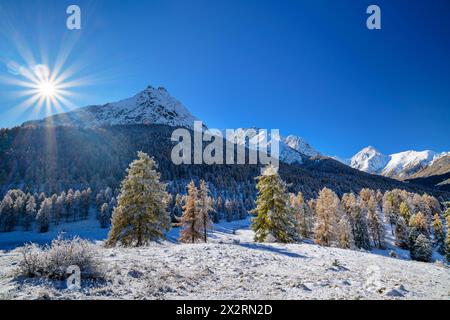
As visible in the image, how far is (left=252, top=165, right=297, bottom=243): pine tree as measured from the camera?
82.2ft

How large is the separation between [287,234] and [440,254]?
2484 inches

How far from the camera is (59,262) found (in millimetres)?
6676

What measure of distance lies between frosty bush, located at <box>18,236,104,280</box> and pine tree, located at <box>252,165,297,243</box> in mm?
19838

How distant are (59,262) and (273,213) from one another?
69.3 ft

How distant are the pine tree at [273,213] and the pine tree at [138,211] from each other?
10846 mm

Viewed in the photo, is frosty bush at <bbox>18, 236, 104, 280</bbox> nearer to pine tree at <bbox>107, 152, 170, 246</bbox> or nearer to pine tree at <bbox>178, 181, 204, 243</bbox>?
pine tree at <bbox>107, 152, 170, 246</bbox>

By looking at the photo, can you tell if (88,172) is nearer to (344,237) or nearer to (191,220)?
(191,220)

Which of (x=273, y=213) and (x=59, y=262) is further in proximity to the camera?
(x=273, y=213)

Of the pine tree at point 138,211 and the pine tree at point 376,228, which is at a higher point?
the pine tree at point 138,211

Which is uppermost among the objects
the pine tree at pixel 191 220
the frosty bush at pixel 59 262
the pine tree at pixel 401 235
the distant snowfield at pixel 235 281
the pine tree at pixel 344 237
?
the frosty bush at pixel 59 262

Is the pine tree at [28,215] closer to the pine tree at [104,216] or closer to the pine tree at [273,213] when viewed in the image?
the pine tree at [104,216]

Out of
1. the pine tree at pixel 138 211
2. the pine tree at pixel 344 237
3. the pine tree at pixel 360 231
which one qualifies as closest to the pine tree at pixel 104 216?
the pine tree at pixel 138 211

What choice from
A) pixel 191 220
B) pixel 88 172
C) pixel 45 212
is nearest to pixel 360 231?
pixel 191 220

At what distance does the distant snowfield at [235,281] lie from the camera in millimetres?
5965
